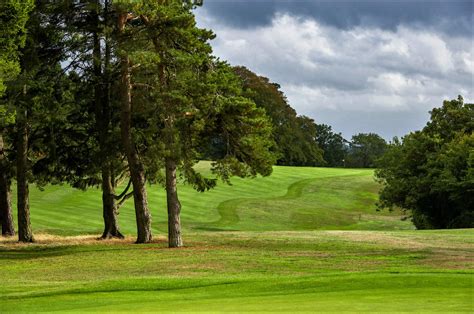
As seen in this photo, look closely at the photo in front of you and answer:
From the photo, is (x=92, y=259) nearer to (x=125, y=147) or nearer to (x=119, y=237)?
(x=125, y=147)

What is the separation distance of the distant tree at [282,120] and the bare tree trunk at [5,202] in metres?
65.6

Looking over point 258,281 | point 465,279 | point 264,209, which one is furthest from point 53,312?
point 264,209

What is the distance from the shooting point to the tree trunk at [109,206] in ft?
120

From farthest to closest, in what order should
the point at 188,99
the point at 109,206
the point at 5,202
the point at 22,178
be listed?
the point at 5,202
the point at 109,206
the point at 22,178
the point at 188,99

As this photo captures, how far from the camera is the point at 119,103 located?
36.4m

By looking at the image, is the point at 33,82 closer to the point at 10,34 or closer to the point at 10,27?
the point at 10,34

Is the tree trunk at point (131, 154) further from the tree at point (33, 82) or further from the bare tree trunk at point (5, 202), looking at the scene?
the bare tree trunk at point (5, 202)

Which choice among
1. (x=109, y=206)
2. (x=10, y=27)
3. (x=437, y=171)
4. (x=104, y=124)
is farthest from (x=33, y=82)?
(x=437, y=171)

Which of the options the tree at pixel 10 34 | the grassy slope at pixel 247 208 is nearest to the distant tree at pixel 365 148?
the grassy slope at pixel 247 208

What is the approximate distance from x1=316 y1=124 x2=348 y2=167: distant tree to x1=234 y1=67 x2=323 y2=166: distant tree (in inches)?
1114

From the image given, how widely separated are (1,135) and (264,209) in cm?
2961

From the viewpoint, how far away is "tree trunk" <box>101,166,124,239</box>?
120 ft

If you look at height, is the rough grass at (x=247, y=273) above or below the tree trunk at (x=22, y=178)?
below

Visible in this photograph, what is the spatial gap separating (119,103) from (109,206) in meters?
4.92
